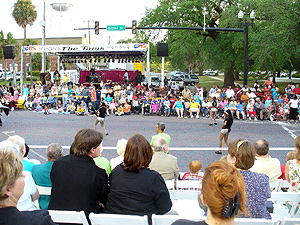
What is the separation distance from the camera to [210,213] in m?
2.23

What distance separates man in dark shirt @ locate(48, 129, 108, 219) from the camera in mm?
3818

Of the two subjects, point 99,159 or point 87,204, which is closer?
point 87,204

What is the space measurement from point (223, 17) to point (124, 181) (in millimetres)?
A: 29879

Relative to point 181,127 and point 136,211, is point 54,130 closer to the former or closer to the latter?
point 181,127

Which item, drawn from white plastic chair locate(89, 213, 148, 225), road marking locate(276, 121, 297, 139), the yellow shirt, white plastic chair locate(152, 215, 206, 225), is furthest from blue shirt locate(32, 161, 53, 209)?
the yellow shirt

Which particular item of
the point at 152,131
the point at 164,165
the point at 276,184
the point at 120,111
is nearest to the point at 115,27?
the point at 120,111

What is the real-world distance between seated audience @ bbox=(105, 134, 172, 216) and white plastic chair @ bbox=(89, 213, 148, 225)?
31 centimetres

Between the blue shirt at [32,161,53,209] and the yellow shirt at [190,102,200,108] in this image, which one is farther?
the yellow shirt at [190,102,200,108]

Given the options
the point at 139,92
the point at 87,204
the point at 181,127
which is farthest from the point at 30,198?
the point at 139,92

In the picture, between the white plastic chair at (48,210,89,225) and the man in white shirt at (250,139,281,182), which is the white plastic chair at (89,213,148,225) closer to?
the white plastic chair at (48,210,89,225)

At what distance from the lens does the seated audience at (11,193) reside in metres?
2.23

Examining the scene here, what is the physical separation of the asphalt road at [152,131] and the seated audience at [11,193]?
674 centimetres

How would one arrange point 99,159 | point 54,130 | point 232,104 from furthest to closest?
point 232,104 < point 54,130 < point 99,159

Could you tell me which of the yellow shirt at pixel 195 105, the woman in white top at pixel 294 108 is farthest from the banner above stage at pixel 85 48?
the woman in white top at pixel 294 108
